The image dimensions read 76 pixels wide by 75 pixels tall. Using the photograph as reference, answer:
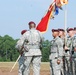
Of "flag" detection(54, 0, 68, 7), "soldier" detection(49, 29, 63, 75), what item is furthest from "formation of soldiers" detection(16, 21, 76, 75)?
"flag" detection(54, 0, 68, 7)

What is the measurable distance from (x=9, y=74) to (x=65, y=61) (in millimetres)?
4081

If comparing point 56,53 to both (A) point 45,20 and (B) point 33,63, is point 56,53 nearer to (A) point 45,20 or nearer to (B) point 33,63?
(B) point 33,63

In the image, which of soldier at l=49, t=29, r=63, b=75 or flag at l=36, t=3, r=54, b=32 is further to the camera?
flag at l=36, t=3, r=54, b=32

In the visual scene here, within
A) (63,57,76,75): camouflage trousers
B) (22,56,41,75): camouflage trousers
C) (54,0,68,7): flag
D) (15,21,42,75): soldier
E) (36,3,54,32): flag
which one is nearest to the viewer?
(15,21,42,75): soldier

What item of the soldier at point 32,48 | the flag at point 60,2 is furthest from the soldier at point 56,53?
the flag at point 60,2

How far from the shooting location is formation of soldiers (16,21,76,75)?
458 inches

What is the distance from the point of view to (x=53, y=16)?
1355 cm

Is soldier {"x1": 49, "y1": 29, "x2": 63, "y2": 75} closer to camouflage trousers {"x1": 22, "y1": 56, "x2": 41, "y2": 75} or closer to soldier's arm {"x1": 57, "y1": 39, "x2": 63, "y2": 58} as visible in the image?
soldier's arm {"x1": 57, "y1": 39, "x2": 63, "y2": 58}

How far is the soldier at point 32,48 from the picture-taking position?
38.0ft

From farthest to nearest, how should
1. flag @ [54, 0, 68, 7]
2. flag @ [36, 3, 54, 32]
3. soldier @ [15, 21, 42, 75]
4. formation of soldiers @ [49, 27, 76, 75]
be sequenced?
flag @ [36, 3, 54, 32]
flag @ [54, 0, 68, 7]
formation of soldiers @ [49, 27, 76, 75]
soldier @ [15, 21, 42, 75]

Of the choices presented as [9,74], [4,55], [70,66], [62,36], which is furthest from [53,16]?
[4,55]

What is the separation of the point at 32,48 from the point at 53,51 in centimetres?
76

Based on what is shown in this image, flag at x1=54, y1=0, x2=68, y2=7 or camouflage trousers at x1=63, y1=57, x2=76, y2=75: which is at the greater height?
flag at x1=54, y1=0, x2=68, y2=7

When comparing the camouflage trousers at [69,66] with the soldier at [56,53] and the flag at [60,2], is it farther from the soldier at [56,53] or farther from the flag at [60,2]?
the flag at [60,2]
